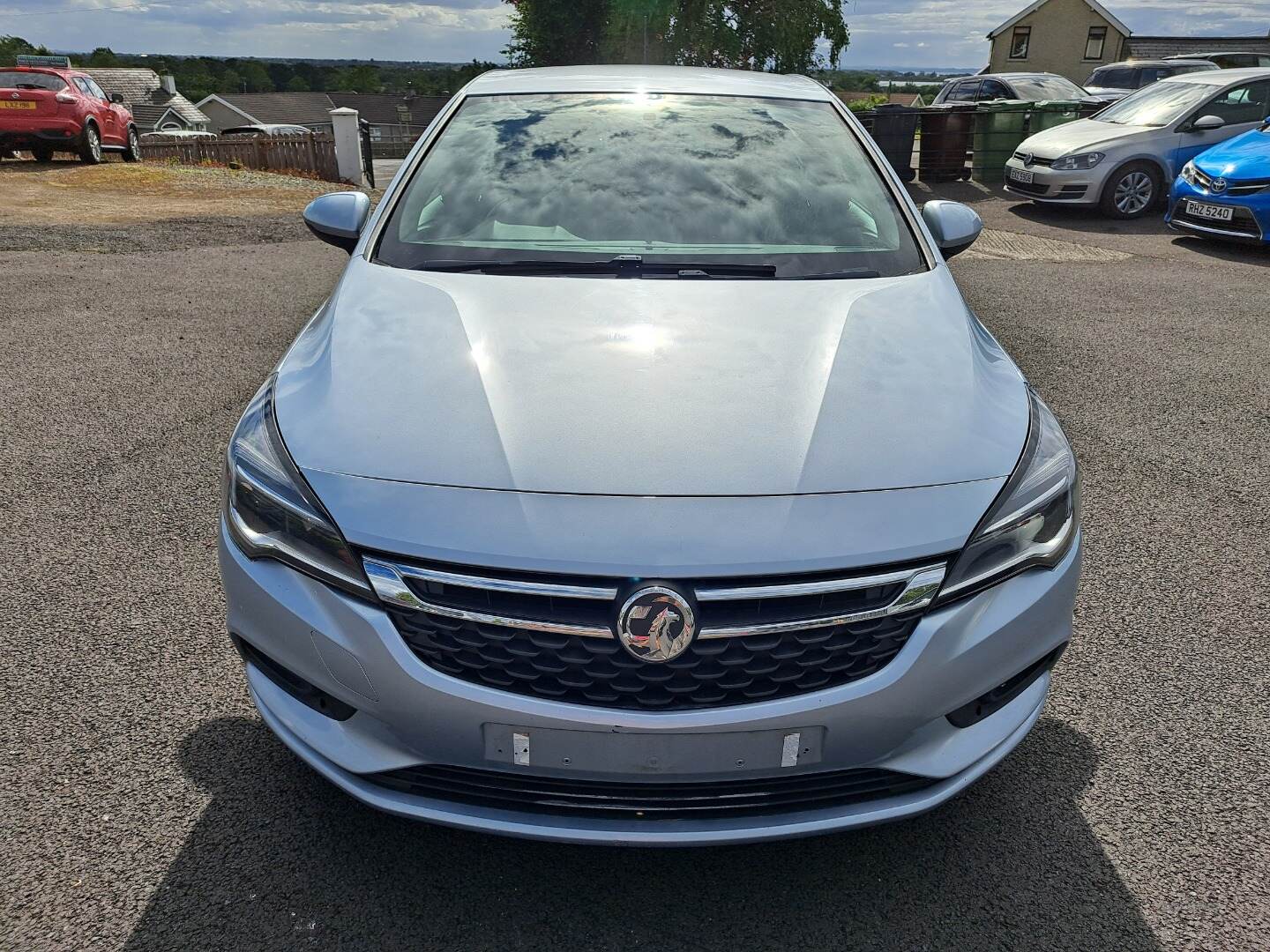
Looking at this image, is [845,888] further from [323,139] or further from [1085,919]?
[323,139]

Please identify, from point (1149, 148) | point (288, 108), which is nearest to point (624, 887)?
point (1149, 148)

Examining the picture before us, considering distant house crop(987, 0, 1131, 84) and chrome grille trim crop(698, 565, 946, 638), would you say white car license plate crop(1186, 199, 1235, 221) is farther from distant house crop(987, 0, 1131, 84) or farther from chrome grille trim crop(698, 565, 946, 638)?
distant house crop(987, 0, 1131, 84)

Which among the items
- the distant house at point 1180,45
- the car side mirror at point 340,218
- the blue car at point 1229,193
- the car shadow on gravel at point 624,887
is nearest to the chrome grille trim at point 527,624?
the car shadow on gravel at point 624,887

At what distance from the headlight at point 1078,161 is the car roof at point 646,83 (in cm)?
974

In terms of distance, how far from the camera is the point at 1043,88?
20078 mm

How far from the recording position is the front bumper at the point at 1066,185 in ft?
40.2

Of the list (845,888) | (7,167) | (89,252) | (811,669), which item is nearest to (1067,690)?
(845,888)

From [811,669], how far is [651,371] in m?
0.79

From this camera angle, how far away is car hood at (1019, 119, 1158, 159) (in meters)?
12.4

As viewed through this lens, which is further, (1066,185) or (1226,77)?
(1226,77)

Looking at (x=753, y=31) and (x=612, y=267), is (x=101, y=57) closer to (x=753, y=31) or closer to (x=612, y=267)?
(x=753, y=31)

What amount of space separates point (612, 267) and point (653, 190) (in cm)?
46

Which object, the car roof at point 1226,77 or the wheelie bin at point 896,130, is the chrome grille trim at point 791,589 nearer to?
the car roof at point 1226,77

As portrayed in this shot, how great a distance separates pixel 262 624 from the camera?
79.4 inches
